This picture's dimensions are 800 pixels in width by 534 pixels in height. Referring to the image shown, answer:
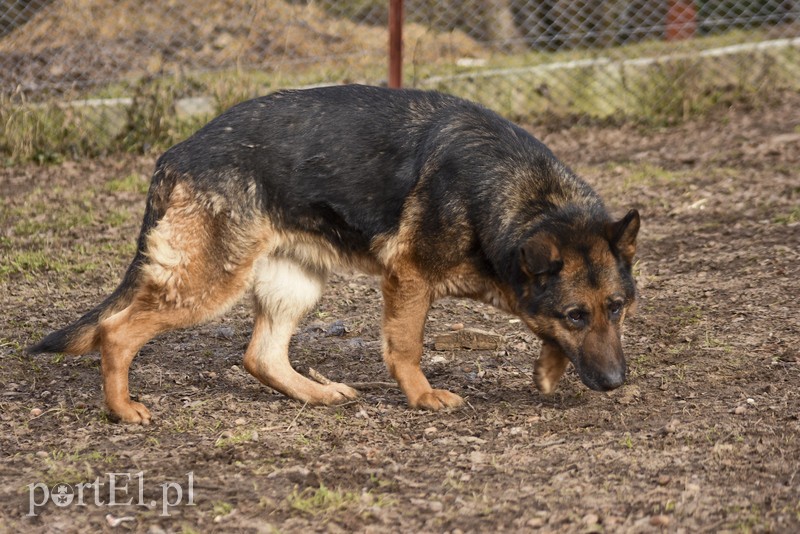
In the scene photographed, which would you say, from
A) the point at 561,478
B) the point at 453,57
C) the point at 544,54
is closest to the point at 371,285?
the point at 561,478

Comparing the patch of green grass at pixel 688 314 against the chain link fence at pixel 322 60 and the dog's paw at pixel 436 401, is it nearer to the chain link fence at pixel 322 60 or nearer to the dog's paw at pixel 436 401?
the dog's paw at pixel 436 401

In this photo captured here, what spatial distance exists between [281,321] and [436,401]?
1056 millimetres

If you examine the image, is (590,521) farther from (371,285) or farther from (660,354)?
(371,285)

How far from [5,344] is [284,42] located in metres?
7.10

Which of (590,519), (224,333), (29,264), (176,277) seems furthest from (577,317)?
(29,264)

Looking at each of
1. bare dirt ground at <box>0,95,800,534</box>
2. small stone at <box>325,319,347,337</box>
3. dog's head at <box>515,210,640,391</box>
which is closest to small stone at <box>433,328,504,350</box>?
bare dirt ground at <box>0,95,800,534</box>

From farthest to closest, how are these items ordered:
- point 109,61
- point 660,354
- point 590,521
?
point 109,61 < point 660,354 < point 590,521

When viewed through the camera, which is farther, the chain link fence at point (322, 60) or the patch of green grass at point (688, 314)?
the chain link fence at point (322, 60)

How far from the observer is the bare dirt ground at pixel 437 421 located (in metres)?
3.96

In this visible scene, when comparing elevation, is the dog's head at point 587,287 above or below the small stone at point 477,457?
above

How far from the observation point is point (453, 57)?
41.4 feet

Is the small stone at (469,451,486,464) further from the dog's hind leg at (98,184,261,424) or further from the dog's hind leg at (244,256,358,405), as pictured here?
the dog's hind leg at (98,184,261,424)

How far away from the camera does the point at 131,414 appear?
5.07 meters

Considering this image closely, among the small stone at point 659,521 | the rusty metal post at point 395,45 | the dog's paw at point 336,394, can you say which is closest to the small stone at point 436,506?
the small stone at point 659,521
